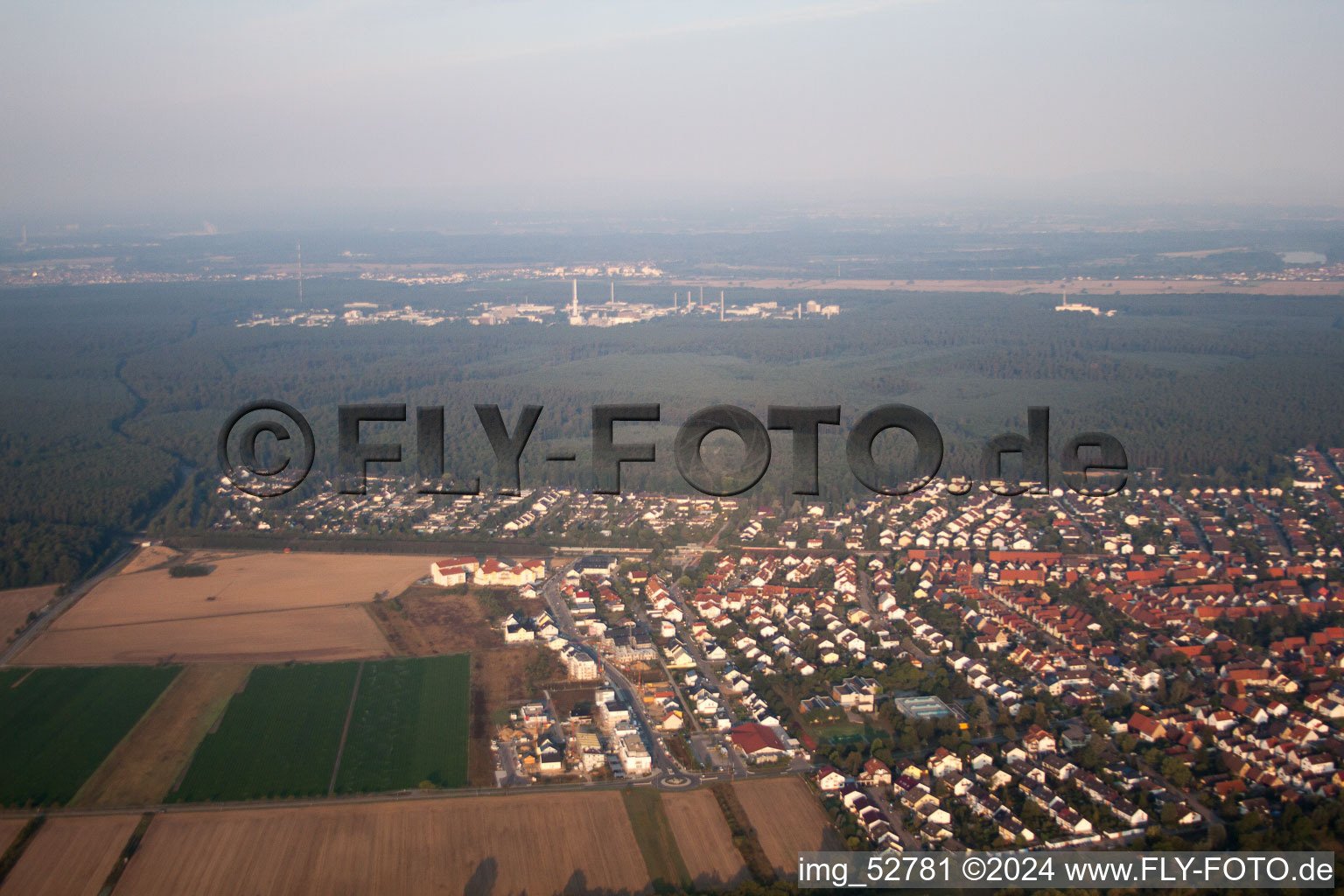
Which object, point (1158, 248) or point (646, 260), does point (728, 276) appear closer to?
point (646, 260)

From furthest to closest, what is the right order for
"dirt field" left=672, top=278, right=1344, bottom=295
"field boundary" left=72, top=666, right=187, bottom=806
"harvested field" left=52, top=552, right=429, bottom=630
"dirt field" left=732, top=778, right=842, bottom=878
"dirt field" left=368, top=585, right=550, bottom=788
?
"dirt field" left=672, top=278, right=1344, bottom=295 → "harvested field" left=52, top=552, right=429, bottom=630 → "dirt field" left=368, top=585, right=550, bottom=788 → "field boundary" left=72, top=666, right=187, bottom=806 → "dirt field" left=732, top=778, right=842, bottom=878

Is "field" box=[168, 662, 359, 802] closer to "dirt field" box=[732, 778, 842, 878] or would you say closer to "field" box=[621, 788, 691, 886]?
"field" box=[621, 788, 691, 886]

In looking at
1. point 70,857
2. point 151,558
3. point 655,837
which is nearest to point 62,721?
point 70,857

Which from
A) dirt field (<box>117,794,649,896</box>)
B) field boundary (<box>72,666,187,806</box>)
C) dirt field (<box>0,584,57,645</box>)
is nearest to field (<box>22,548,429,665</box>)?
dirt field (<box>0,584,57,645</box>)

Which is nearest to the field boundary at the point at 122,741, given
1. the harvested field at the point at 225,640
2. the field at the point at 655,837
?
the harvested field at the point at 225,640

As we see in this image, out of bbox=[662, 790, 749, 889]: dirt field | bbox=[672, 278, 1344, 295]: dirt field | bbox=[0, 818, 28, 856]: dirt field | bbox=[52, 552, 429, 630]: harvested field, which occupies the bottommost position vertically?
bbox=[662, 790, 749, 889]: dirt field

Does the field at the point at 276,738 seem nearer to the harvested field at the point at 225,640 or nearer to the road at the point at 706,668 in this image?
the harvested field at the point at 225,640
